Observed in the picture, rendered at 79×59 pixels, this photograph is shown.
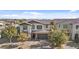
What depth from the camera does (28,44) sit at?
10.2ft

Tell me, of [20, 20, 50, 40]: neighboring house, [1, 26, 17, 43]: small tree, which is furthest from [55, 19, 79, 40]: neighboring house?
[1, 26, 17, 43]: small tree

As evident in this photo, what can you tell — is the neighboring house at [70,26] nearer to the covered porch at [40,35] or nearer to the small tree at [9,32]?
the covered porch at [40,35]

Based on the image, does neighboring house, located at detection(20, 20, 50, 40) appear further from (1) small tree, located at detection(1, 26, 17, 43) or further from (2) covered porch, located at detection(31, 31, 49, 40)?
(1) small tree, located at detection(1, 26, 17, 43)

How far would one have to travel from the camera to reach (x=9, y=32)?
10.2 ft

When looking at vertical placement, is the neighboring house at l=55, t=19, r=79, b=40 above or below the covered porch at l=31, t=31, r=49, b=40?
above

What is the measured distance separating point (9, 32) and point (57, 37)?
763mm

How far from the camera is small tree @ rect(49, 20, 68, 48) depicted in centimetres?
306

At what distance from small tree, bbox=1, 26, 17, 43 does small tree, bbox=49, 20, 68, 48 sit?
0.58 m

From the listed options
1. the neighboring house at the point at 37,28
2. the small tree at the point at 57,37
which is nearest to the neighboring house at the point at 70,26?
the small tree at the point at 57,37
